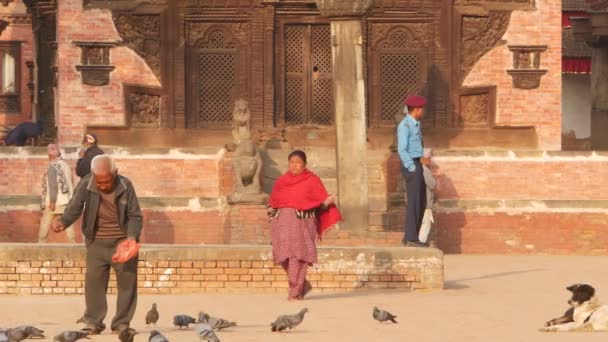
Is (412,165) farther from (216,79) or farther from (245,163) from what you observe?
(216,79)

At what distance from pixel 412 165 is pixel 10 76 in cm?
3049

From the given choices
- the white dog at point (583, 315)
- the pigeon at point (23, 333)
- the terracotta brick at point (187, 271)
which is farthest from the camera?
the terracotta brick at point (187, 271)

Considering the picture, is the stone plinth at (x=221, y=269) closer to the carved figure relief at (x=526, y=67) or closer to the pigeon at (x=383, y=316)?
the pigeon at (x=383, y=316)

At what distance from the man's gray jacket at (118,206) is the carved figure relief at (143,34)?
12339 millimetres

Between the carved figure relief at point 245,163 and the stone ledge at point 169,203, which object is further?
the stone ledge at point 169,203

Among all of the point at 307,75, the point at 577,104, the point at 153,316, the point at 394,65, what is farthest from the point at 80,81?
the point at 577,104

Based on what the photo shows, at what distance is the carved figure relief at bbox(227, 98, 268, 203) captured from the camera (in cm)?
2512

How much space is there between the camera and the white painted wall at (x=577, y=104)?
42438 millimetres

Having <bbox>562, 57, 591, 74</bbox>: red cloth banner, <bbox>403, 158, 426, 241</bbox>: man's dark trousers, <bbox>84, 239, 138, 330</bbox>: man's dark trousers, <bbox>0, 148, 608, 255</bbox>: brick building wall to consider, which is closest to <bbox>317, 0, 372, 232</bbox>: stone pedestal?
<bbox>0, 148, 608, 255</bbox>: brick building wall

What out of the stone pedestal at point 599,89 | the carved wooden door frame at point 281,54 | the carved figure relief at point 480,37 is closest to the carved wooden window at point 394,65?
the carved figure relief at point 480,37

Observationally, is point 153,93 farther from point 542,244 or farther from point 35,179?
point 542,244

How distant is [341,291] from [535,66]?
31.2 ft

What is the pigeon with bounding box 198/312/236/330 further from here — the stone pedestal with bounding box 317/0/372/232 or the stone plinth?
the stone pedestal with bounding box 317/0/372/232

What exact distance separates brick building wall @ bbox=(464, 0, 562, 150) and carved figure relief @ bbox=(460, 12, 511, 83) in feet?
0.24
